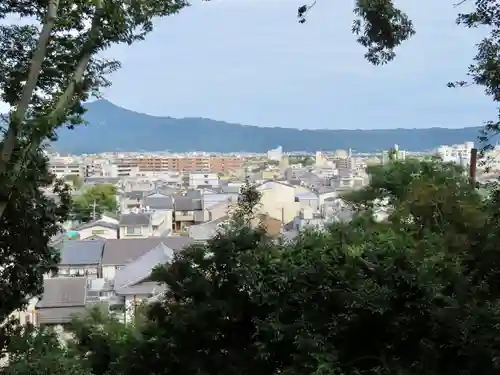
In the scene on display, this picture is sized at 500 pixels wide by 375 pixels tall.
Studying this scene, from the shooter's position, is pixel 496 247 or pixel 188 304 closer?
pixel 496 247

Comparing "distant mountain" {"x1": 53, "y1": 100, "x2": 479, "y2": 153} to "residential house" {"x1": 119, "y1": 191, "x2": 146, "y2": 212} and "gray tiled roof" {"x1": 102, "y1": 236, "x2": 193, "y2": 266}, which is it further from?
"gray tiled roof" {"x1": 102, "y1": 236, "x2": 193, "y2": 266}

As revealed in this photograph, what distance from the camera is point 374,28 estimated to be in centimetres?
340

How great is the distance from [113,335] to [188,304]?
3.52 ft

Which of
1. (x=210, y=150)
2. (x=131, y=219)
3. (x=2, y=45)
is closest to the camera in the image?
(x=2, y=45)

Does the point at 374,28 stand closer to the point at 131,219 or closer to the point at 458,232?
the point at 458,232

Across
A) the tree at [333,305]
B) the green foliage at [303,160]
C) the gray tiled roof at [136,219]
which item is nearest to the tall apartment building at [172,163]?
the green foliage at [303,160]

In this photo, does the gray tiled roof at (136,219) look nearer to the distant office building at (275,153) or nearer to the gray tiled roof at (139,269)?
the gray tiled roof at (139,269)

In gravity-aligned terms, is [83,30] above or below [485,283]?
above

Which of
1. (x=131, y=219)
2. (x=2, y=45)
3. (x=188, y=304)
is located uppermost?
(x=2, y=45)

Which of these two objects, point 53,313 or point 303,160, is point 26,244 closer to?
point 53,313

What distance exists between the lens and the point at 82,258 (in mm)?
13172

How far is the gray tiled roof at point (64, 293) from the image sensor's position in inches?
340

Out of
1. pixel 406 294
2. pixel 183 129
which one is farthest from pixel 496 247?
pixel 183 129

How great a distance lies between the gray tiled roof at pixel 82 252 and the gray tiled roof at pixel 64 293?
3.31m
